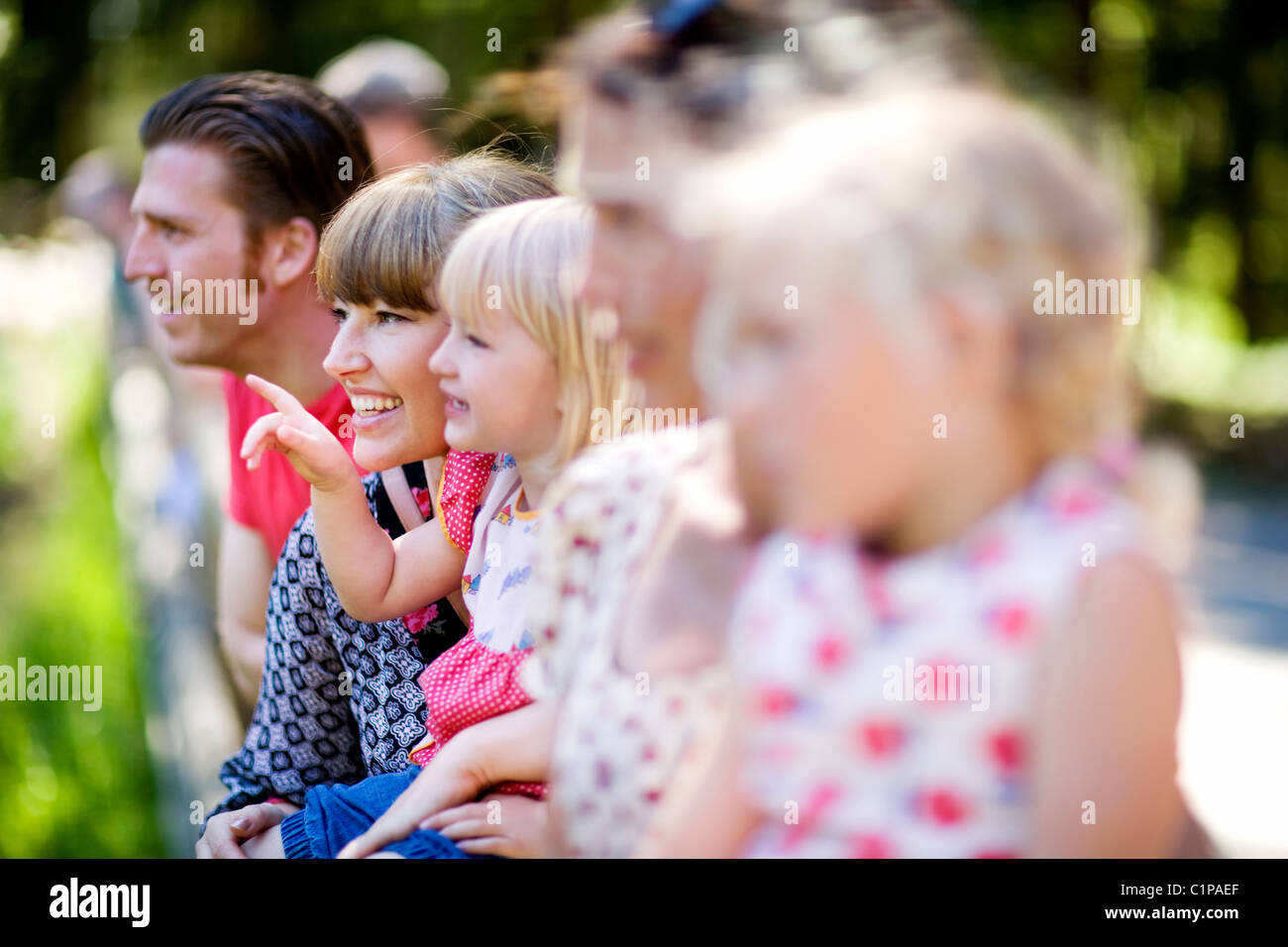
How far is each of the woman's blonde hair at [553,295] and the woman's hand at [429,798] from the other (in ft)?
1.43

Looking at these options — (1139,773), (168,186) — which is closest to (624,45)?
(1139,773)

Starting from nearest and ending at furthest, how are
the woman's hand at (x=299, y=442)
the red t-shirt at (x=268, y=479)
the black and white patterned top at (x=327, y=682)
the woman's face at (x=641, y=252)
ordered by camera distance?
the woman's face at (x=641, y=252) → the woman's hand at (x=299, y=442) → the black and white patterned top at (x=327, y=682) → the red t-shirt at (x=268, y=479)

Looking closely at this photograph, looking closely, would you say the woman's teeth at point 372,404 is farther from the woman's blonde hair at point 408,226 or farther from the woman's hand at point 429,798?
the woman's hand at point 429,798

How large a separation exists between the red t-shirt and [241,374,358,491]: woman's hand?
49 centimetres

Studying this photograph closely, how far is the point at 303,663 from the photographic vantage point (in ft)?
7.53

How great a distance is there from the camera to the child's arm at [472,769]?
72.1 inches

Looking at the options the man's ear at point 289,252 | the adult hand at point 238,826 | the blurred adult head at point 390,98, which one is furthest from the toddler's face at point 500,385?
the blurred adult head at point 390,98

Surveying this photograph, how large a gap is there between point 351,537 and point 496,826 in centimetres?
51

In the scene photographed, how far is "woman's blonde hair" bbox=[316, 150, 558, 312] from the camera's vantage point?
6.77 feet

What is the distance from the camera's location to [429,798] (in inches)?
72.5

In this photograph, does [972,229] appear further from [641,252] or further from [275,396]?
[275,396]

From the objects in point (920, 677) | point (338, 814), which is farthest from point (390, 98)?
point (920, 677)

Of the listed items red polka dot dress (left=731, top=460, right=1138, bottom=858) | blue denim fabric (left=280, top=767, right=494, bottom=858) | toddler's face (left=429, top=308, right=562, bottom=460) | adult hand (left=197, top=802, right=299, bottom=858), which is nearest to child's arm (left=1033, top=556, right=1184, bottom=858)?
red polka dot dress (left=731, top=460, right=1138, bottom=858)
